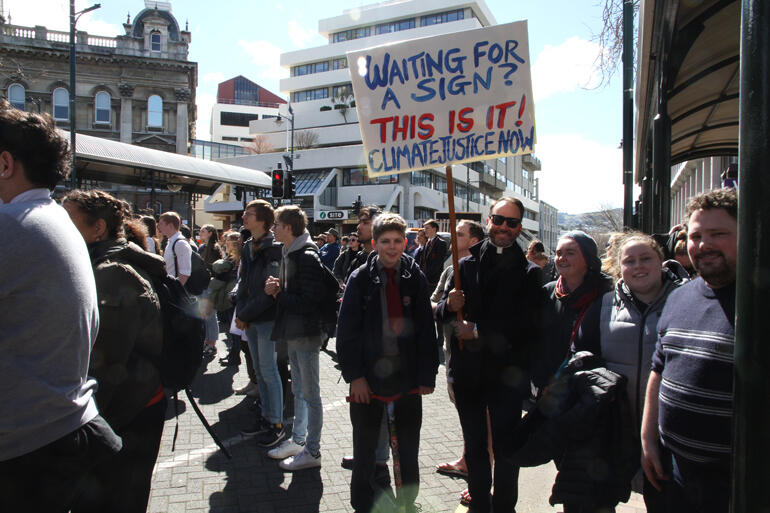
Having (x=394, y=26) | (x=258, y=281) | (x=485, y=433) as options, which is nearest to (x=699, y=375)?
(x=485, y=433)

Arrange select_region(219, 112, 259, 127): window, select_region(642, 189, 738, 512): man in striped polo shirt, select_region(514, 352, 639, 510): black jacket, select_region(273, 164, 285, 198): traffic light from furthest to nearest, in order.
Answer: select_region(219, 112, 259, 127): window, select_region(273, 164, 285, 198): traffic light, select_region(514, 352, 639, 510): black jacket, select_region(642, 189, 738, 512): man in striped polo shirt

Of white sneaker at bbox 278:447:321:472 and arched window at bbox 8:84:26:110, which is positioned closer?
white sneaker at bbox 278:447:321:472

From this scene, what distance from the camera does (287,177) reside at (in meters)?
16.7

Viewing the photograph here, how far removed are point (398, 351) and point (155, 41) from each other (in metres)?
47.5

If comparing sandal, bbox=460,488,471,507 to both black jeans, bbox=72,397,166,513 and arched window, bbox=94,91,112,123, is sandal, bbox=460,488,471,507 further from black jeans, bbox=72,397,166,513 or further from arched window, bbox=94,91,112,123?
arched window, bbox=94,91,112,123

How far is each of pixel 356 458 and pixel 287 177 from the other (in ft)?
47.0

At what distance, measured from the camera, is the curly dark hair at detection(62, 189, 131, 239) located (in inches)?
105

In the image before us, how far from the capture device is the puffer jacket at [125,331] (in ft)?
7.72

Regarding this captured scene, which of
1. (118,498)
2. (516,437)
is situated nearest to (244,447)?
(118,498)

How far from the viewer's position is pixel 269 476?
3973 millimetres

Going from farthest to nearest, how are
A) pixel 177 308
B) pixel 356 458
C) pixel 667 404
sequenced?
pixel 356 458 < pixel 177 308 < pixel 667 404

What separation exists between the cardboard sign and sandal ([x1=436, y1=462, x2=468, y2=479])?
236 centimetres

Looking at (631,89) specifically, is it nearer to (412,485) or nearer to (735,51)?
(735,51)

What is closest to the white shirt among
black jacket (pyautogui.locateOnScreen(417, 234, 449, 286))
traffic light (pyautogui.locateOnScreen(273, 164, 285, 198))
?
black jacket (pyautogui.locateOnScreen(417, 234, 449, 286))
